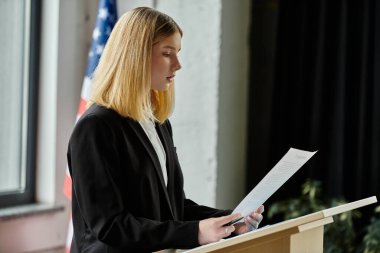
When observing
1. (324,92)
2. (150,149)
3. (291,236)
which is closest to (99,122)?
(150,149)

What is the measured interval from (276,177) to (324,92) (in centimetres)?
210

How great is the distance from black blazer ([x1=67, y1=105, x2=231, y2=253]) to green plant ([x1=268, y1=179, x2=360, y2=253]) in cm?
181

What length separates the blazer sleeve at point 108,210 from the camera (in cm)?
154

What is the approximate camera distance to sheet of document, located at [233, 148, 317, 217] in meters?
1.52

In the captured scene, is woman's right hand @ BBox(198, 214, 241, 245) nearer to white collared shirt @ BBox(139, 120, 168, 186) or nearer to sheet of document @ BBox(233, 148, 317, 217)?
sheet of document @ BBox(233, 148, 317, 217)

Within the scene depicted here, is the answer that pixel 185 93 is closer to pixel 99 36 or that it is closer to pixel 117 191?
pixel 99 36

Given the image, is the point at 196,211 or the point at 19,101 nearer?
the point at 196,211

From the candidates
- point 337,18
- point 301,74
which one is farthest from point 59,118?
point 337,18

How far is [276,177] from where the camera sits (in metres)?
1.54

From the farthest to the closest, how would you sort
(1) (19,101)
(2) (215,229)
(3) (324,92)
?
(3) (324,92) → (1) (19,101) → (2) (215,229)

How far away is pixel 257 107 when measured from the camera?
393 centimetres

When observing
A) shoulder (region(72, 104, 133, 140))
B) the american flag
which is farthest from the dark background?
shoulder (region(72, 104, 133, 140))

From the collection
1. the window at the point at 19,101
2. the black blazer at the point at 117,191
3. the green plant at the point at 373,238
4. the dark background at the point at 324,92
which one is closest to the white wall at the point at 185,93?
the window at the point at 19,101

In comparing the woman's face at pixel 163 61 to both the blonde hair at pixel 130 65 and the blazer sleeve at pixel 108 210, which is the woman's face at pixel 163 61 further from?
the blazer sleeve at pixel 108 210
